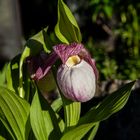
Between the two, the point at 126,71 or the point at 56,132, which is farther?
the point at 126,71

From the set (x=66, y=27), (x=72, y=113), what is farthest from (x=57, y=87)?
(x=66, y=27)

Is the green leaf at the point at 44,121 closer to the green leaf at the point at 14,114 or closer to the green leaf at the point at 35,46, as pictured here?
the green leaf at the point at 14,114

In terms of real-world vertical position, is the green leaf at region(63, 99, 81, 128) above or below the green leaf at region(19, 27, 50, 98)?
below

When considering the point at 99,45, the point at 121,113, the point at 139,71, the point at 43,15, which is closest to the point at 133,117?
the point at 121,113

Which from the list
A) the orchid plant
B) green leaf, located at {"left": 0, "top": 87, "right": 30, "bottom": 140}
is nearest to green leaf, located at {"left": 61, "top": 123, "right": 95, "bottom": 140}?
the orchid plant

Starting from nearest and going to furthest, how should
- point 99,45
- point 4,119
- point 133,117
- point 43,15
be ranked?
point 4,119 → point 133,117 → point 99,45 → point 43,15

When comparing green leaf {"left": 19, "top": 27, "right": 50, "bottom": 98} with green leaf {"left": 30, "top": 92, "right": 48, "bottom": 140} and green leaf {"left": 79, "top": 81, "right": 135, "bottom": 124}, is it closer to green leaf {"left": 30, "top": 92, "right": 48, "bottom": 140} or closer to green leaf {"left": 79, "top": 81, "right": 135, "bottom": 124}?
green leaf {"left": 30, "top": 92, "right": 48, "bottom": 140}

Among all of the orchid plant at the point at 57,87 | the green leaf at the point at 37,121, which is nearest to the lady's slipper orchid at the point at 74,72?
the orchid plant at the point at 57,87

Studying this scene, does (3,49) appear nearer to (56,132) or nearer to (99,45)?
(99,45)
